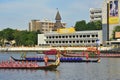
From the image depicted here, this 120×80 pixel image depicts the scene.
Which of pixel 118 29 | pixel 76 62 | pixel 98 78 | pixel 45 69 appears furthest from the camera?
pixel 118 29

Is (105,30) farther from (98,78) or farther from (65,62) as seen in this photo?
(98,78)

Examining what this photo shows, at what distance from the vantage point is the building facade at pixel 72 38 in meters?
184

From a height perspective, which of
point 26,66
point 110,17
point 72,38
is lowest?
point 26,66

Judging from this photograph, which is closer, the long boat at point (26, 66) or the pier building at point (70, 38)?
the long boat at point (26, 66)

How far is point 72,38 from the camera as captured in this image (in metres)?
190

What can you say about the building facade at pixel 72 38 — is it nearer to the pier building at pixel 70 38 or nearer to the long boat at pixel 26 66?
the pier building at pixel 70 38

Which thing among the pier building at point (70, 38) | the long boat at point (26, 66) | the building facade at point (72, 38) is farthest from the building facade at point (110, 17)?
the long boat at point (26, 66)

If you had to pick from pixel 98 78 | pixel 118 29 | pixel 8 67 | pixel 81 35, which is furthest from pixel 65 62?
pixel 81 35

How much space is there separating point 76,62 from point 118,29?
8086cm

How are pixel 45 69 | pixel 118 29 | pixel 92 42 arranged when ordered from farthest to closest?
pixel 92 42 < pixel 118 29 < pixel 45 69

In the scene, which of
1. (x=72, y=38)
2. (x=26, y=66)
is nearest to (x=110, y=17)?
(x=72, y=38)

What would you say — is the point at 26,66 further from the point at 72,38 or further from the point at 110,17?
the point at 72,38

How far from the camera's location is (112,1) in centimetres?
17512

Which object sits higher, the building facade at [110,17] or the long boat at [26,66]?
the building facade at [110,17]
